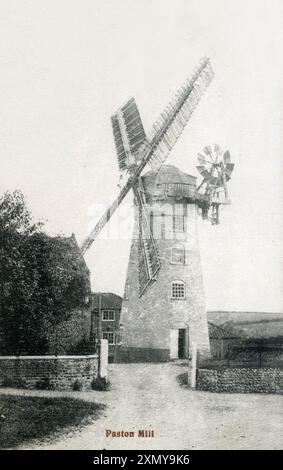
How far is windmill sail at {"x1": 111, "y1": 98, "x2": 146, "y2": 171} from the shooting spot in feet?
57.8

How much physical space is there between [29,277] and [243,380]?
24.9ft

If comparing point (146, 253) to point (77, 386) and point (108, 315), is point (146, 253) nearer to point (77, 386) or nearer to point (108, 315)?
point (77, 386)

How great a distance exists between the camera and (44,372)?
1681cm

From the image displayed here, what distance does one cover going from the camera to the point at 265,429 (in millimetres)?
13852

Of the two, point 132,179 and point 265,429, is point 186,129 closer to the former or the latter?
point 132,179

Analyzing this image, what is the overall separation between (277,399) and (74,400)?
6.10m

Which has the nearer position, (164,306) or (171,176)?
(171,176)

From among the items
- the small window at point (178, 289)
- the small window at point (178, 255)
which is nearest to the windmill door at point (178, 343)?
the small window at point (178, 289)

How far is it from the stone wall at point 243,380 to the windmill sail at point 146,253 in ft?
13.8

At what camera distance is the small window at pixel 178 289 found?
2359cm

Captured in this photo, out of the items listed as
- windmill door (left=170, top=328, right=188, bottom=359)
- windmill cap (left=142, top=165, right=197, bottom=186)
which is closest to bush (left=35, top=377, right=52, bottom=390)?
windmill door (left=170, top=328, right=188, bottom=359)

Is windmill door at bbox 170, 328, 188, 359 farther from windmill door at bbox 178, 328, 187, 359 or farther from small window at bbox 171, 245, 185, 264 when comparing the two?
small window at bbox 171, 245, 185, 264

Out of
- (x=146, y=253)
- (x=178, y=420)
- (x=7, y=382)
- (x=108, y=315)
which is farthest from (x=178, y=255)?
(x=108, y=315)

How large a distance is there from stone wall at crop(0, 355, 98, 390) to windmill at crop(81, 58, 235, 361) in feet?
15.2
